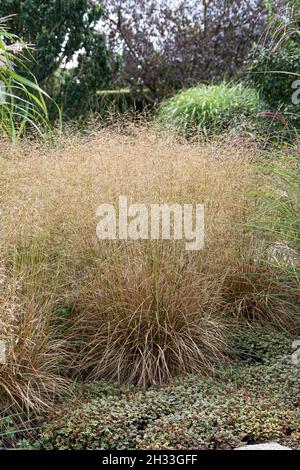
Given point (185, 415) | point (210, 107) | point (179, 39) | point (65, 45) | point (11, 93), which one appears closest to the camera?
point (185, 415)

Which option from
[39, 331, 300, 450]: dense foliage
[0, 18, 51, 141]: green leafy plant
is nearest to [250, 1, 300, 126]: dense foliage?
[0, 18, 51, 141]: green leafy plant

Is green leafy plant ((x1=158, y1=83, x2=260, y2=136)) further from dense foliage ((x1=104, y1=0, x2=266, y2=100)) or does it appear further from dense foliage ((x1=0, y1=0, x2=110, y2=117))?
dense foliage ((x1=104, y1=0, x2=266, y2=100))

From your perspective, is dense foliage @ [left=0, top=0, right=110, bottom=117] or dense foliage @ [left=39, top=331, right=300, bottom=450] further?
dense foliage @ [left=0, top=0, right=110, bottom=117]

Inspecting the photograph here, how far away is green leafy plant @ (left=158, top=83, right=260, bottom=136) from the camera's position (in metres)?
7.98

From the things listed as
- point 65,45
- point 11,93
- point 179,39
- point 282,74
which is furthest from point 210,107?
point 179,39

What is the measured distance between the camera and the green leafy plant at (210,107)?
26.2 feet

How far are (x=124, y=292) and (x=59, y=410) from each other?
0.75 meters

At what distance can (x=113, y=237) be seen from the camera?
3648 mm

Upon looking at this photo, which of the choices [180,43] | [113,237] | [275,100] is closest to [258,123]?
[275,100]

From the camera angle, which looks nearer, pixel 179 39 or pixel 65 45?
pixel 65 45

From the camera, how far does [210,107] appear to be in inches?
328

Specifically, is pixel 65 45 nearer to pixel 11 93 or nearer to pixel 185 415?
pixel 11 93
